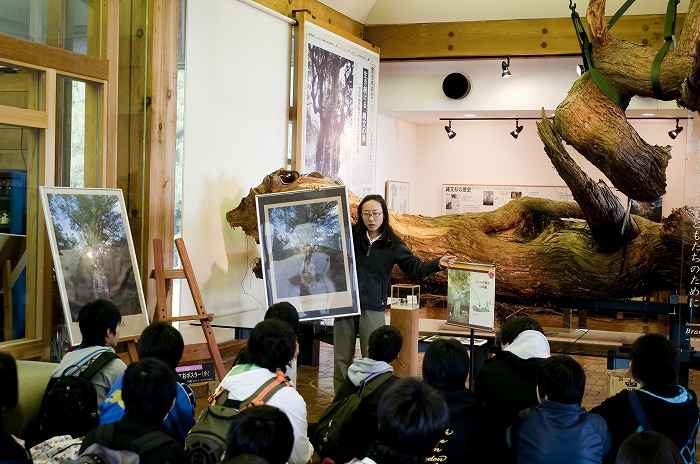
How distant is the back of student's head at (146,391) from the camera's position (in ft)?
8.55

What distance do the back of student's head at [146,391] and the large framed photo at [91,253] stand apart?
7.79 ft

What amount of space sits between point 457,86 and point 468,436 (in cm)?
748

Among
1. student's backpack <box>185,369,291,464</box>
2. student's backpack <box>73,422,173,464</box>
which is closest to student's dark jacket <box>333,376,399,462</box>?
student's backpack <box>185,369,291,464</box>

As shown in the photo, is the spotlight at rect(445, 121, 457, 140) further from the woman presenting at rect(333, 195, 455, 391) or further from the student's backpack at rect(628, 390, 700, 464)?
the student's backpack at rect(628, 390, 700, 464)

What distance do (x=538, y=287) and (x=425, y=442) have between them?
4.16 m

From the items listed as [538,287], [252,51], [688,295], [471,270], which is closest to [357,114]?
[252,51]

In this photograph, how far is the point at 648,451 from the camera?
84.7 inches

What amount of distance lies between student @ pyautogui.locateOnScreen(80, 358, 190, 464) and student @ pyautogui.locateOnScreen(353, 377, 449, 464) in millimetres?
615

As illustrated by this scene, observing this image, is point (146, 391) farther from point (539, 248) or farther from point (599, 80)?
point (539, 248)

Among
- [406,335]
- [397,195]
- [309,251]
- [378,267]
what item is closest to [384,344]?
[406,335]

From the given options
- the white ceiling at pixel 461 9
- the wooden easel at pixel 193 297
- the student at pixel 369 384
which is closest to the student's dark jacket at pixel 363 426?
the student at pixel 369 384

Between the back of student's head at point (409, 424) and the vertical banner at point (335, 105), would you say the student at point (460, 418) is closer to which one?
the back of student's head at point (409, 424)

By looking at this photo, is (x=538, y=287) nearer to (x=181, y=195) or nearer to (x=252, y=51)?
(x=181, y=195)

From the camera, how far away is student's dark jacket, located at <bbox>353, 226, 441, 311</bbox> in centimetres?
513
